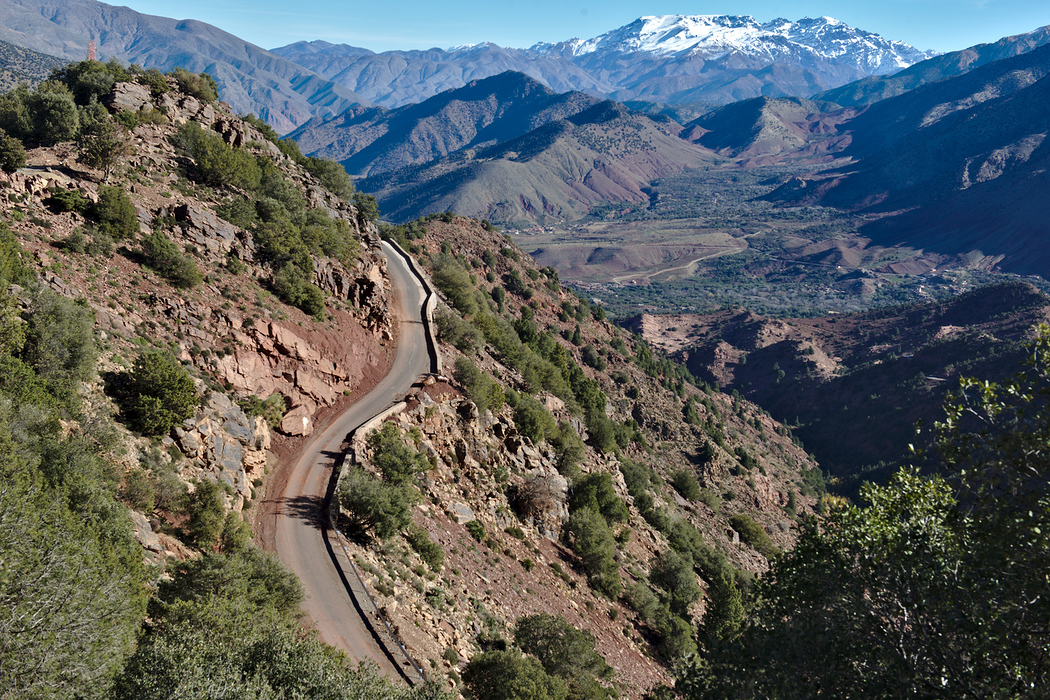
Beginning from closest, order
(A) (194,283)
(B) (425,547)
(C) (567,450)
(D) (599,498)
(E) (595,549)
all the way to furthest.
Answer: (B) (425,547), (A) (194,283), (E) (595,549), (D) (599,498), (C) (567,450)

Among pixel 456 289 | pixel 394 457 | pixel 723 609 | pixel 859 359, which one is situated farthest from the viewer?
pixel 859 359

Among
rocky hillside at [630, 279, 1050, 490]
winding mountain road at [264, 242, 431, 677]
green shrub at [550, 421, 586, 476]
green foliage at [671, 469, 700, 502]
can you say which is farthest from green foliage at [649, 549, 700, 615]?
rocky hillside at [630, 279, 1050, 490]

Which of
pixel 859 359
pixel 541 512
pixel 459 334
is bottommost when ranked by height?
pixel 541 512

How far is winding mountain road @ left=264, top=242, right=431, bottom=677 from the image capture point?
704 inches

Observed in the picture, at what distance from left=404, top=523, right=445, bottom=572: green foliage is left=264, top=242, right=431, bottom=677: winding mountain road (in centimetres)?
314

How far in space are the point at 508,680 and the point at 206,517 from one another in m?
10.5

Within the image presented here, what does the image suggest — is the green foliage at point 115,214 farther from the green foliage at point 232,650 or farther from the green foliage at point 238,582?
the green foliage at point 232,650

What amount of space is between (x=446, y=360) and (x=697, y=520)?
86.5 feet

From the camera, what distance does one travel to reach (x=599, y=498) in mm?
35750

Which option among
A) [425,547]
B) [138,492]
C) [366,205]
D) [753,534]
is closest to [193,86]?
[366,205]

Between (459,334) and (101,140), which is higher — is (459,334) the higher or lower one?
the lower one

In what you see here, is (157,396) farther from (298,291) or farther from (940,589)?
(940,589)

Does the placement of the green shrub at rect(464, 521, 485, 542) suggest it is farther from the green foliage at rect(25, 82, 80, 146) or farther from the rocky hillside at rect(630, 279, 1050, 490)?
the rocky hillside at rect(630, 279, 1050, 490)

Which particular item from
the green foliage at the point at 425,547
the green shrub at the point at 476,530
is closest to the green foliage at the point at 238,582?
the green foliage at the point at 425,547
